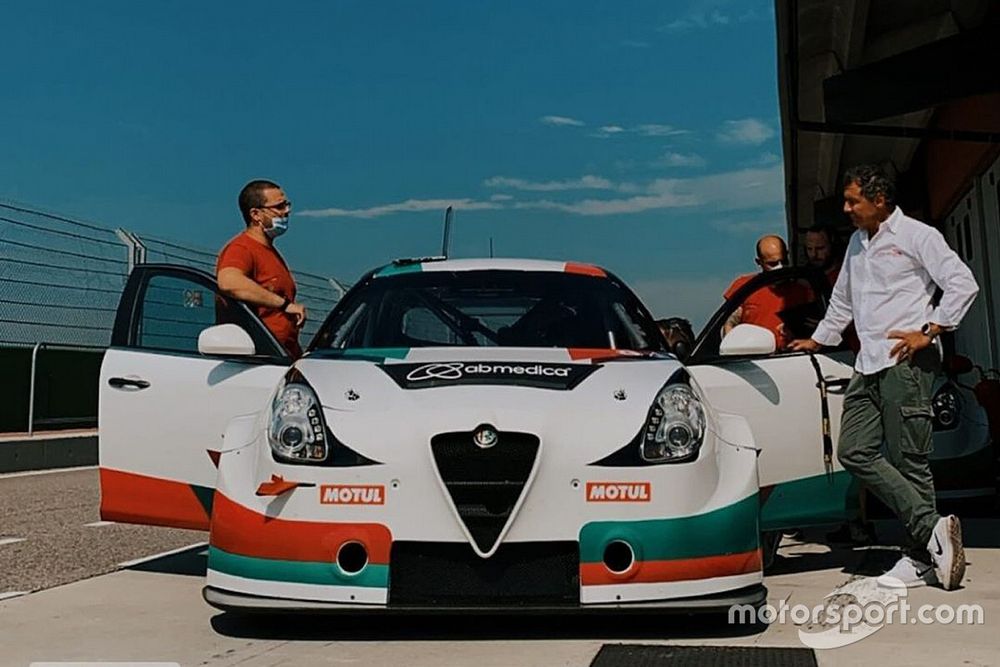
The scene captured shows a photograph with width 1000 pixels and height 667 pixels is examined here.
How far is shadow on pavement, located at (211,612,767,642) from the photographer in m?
4.00

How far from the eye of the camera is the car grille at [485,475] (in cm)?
372

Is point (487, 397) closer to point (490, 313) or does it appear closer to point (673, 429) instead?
point (673, 429)

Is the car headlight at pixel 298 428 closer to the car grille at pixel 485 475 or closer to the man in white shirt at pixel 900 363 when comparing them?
the car grille at pixel 485 475

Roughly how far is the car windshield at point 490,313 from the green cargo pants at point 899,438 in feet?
2.88

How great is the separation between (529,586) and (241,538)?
37.8 inches

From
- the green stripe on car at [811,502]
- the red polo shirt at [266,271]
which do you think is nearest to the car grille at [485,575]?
the green stripe on car at [811,502]

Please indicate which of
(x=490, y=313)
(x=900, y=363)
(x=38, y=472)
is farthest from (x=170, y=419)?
(x=38, y=472)

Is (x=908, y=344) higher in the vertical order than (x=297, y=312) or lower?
lower

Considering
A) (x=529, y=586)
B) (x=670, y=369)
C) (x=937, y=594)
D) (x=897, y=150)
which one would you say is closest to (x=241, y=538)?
(x=529, y=586)

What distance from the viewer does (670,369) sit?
4.25 meters

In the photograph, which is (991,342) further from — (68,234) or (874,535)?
(68,234)

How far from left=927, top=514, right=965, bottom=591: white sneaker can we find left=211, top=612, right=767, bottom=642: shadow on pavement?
3.29ft

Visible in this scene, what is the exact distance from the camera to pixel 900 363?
477 centimetres

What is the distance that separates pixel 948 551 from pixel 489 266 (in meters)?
2.29
